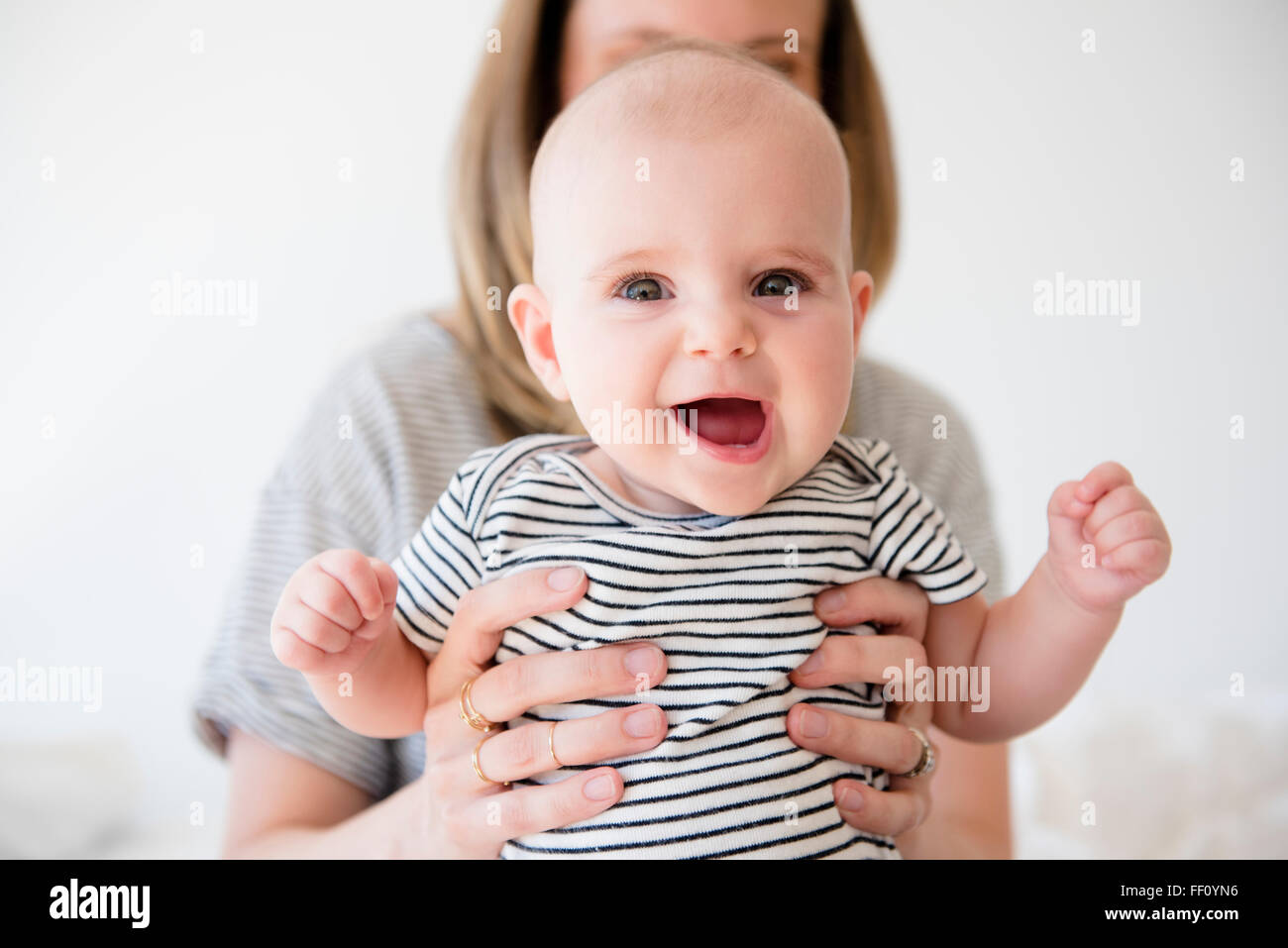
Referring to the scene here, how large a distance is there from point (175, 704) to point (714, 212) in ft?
3.71

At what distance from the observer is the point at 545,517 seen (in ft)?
2.54

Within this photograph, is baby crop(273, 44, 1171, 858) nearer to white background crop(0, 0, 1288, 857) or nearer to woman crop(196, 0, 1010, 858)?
woman crop(196, 0, 1010, 858)

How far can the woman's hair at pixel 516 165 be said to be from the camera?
3.76ft

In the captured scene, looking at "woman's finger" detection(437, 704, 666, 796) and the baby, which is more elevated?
the baby

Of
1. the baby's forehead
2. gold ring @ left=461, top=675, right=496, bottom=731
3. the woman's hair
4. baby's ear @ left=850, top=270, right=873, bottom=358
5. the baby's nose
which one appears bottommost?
gold ring @ left=461, top=675, right=496, bottom=731

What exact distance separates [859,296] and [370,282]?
81 centimetres

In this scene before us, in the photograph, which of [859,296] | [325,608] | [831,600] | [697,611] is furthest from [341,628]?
[859,296]

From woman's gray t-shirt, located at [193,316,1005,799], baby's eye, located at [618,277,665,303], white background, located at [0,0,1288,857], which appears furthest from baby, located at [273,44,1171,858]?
white background, located at [0,0,1288,857]

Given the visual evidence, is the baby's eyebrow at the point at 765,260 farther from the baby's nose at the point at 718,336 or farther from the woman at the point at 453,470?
the woman at the point at 453,470

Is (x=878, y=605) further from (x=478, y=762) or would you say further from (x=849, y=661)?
(x=478, y=762)

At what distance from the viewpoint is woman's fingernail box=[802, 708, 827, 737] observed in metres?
0.74

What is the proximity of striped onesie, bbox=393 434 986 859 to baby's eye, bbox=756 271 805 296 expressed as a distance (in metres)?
0.17

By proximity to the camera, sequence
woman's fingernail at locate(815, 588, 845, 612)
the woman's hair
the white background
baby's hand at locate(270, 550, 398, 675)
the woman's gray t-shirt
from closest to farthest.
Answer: baby's hand at locate(270, 550, 398, 675) < woman's fingernail at locate(815, 588, 845, 612) < the woman's gray t-shirt < the woman's hair < the white background
